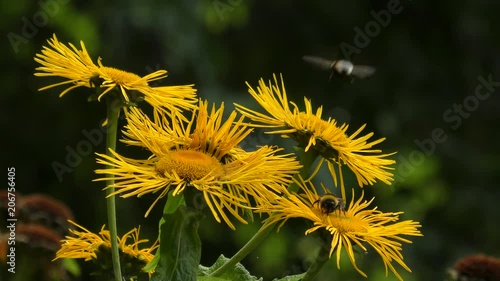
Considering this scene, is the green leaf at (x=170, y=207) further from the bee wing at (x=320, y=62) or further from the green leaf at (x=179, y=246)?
the bee wing at (x=320, y=62)

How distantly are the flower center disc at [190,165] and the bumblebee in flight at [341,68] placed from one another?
0.54m

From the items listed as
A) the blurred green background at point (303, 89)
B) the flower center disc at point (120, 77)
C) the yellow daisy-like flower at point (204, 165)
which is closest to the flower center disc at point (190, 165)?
the yellow daisy-like flower at point (204, 165)

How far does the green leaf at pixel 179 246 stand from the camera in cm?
100

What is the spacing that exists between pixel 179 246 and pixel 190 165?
0.08 meters

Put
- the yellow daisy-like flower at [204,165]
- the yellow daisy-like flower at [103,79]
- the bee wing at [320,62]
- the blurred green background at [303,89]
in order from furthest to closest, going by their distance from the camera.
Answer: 1. the blurred green background at [303,89]
2. the bee wing at [320,62]
3. the yellow daisy-like flower at [103,79]
4. the yellow daisy-like flower at [204,165]

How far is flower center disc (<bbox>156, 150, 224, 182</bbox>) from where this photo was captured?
3.32ft

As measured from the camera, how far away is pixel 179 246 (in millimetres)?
1010

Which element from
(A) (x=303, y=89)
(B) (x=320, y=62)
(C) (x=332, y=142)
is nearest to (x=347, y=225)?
(C) (x=332, y=142)

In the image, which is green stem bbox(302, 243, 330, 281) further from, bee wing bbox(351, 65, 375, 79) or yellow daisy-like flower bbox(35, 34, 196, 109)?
bee wing bbox(351, 65, 375, 79)

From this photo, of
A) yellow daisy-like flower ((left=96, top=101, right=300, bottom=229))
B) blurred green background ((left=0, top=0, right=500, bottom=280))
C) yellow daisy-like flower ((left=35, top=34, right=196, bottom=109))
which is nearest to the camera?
yellow daisy-like flower ((left=96, top=101, right=300, bottom=229))

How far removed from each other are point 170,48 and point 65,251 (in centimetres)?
282

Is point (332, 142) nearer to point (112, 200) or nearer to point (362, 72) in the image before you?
point (112, 200)

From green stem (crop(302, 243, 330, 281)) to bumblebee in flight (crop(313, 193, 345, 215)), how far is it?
5cm

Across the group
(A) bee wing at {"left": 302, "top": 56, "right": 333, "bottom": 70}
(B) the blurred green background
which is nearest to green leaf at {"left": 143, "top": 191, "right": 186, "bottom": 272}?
(A) bee wing at {"left": 302, "top": 56, "right": 333, "bottom": 70}
